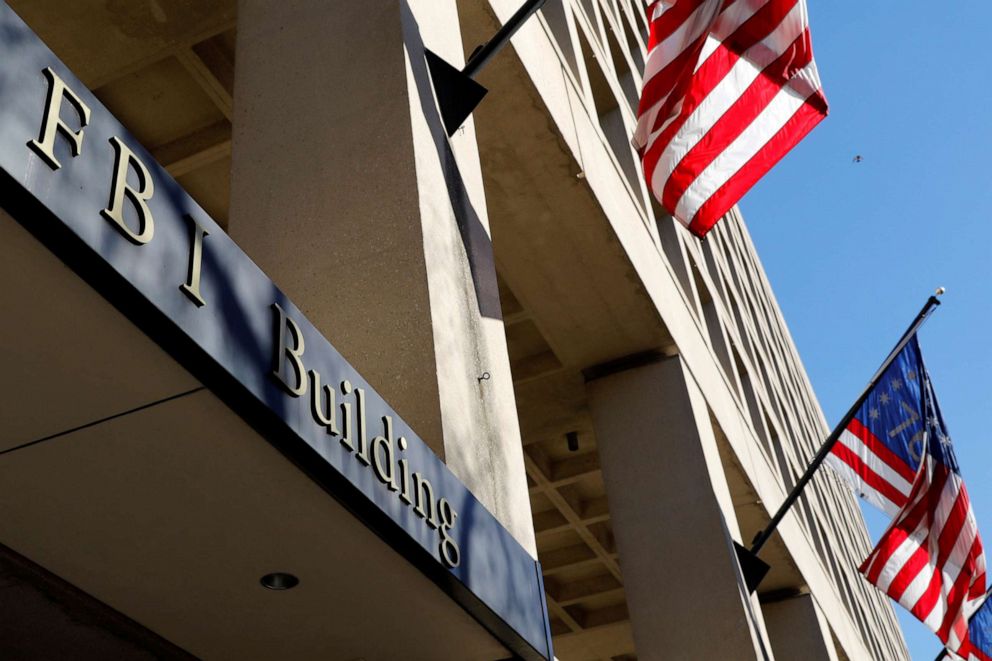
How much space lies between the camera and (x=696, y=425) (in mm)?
11195

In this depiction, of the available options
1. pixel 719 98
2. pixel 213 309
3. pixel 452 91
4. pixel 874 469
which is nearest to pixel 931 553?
pixel 874 469

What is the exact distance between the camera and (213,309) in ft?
9.53

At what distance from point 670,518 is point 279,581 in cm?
749

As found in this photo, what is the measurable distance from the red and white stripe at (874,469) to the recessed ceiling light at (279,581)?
8.49 m

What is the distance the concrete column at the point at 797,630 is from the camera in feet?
52.6

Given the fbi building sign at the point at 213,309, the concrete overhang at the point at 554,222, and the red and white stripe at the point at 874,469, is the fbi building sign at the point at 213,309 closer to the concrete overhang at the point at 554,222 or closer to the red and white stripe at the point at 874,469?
the concrete overhang at the point at 554,222

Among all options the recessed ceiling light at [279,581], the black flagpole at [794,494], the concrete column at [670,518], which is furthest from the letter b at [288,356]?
the black flagpole at [794,494]

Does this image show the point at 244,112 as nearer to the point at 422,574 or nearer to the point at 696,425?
the point at 422,574

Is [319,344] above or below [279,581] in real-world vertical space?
above

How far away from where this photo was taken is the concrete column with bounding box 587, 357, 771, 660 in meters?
10.2

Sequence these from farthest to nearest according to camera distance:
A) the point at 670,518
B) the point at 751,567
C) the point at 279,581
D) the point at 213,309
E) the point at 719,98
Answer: the point at 751,567 < the point at 670,518 < the point at 719,98 < the point at 279,581 < the point at 213,309

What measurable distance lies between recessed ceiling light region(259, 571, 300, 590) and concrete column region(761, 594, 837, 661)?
13613 mm

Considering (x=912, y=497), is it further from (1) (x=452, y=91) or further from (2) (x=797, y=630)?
(1) (x=452, y=91)

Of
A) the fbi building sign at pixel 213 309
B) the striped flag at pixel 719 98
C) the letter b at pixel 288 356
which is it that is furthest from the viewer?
the striped flag at pixel 719 98
